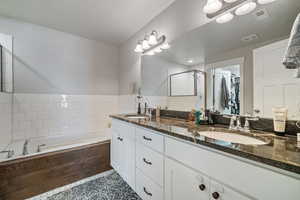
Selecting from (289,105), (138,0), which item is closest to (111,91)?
(138,0)

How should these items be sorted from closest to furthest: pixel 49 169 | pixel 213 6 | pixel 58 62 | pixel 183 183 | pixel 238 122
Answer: pixel 183 183
pixel 238 122
pixel 213 6
pixel 49 169
pixel 58 62

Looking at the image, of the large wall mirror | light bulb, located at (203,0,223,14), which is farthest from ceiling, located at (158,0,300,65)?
light bulb, located at (203,0,223,14)

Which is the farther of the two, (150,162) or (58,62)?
(58,62)

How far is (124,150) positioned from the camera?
5.28 feet

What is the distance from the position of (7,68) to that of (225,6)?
9.23 feet

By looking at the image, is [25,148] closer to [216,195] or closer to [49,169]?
[49,169]

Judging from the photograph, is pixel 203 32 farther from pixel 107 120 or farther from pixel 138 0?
pixel 107 120

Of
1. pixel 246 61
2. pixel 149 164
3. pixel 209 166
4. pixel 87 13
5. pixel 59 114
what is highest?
pixel 87 13

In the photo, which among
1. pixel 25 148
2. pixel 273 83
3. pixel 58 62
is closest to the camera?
pixel 273 83

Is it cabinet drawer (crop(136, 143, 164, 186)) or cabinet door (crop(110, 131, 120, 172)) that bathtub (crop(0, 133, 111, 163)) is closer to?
cabinet door (crop(110, 131, 120, 172))

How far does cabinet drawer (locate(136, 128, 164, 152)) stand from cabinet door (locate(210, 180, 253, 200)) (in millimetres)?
423

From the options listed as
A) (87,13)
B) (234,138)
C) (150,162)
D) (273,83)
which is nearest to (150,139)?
(150,162)

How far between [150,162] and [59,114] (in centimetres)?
194

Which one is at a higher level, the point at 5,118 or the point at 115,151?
the point at 5,118
